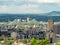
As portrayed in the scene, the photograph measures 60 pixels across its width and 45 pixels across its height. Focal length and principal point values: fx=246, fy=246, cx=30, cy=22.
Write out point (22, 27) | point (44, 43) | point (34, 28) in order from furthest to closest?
point (22, 27) → point (34, 28) → point (44, 43)

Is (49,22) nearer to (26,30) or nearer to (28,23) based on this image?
(26,30)

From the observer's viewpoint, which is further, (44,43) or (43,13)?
(43,13)

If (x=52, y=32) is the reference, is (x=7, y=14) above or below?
above

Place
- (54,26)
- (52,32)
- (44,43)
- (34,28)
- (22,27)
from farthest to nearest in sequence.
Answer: (22,27) → (34,28) → (54,26) → (52,32) → (44,43)

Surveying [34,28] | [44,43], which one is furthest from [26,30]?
[44,43]

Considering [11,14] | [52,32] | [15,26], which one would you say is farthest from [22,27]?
[52,32]

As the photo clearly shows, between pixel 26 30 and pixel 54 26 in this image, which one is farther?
pixel 26 30

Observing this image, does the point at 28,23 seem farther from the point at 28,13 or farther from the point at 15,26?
the point at 28,13

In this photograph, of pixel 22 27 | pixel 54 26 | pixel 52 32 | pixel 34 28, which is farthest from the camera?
pixel 22 27

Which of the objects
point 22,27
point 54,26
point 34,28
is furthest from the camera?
point 22,27

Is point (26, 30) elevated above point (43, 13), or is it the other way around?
point (43, 13)
